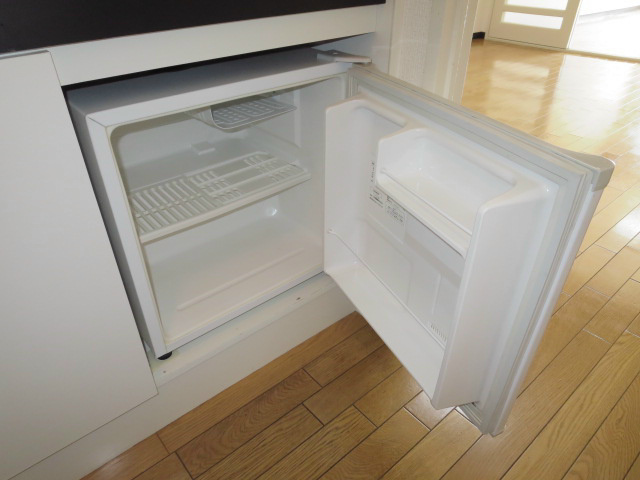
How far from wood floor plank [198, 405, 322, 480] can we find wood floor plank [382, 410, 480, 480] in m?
0.23

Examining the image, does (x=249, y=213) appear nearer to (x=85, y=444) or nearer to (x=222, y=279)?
(x=222, y=279)

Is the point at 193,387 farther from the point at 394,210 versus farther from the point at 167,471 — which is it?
the point at 394,210

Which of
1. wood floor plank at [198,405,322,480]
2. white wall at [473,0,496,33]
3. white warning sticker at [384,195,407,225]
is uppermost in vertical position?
white warning sticker at [384,195,407,225]

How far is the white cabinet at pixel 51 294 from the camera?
0.63m

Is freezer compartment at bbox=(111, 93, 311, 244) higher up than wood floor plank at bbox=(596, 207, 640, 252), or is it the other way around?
freezer compartment at bbox=(111, 93, 311, 244)

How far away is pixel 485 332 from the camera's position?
780 millimetres

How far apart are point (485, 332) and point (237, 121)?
80 centimetres

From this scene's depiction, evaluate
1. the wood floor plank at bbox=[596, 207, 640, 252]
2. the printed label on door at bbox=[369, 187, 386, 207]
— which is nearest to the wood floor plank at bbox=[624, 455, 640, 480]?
the printed label on door at bbox=[369, 187, 386, 207]

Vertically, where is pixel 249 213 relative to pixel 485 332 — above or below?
below

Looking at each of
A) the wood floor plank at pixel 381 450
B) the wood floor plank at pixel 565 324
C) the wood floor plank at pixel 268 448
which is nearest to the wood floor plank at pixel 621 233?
the wood floor plank at pixel 565 324

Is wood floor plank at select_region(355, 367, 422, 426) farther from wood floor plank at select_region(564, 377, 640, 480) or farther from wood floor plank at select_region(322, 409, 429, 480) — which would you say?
wood floor plank at select_region(564, 377, 640, 480)

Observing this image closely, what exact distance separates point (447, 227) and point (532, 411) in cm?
76

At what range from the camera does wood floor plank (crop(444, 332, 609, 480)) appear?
3.51 ft

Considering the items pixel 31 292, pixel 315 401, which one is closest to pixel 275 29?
pixel 31 292
